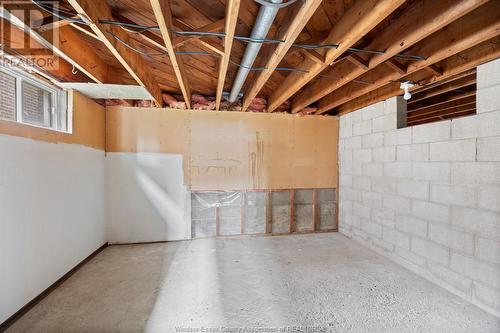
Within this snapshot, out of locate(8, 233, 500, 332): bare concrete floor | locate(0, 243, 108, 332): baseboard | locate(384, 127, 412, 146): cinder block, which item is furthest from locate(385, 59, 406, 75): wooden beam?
locate(0, 243, 108, 332): baseboard

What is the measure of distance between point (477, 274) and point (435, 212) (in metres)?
0.60

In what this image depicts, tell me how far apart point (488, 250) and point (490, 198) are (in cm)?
44

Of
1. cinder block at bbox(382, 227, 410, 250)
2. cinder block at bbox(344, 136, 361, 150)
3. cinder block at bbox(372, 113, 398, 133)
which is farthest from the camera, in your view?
cinder block at bbox(344, 136, 361, 150)

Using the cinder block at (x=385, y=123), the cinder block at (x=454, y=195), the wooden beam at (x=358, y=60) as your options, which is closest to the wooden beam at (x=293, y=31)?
the wooden beam at (x=358, y=60)

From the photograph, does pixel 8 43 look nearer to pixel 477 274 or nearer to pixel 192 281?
pixel 192 281

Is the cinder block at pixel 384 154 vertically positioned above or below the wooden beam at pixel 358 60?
below

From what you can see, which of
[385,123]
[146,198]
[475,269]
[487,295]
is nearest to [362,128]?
[385,123]

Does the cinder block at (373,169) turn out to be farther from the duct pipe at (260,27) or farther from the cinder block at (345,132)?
the duct pipe at (260,27)

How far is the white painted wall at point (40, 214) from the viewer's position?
5.25 ft

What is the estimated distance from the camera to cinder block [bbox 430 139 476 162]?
6.40 ft

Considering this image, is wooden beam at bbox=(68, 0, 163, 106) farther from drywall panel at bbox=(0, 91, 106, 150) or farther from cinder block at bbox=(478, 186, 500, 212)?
cinder block at bbox=(478, 186, 500, 212)

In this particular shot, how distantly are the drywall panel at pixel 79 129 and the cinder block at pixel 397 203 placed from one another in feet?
12.6

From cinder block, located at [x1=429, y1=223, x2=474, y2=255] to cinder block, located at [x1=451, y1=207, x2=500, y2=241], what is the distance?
7 cm

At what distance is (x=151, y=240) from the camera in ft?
10.5
